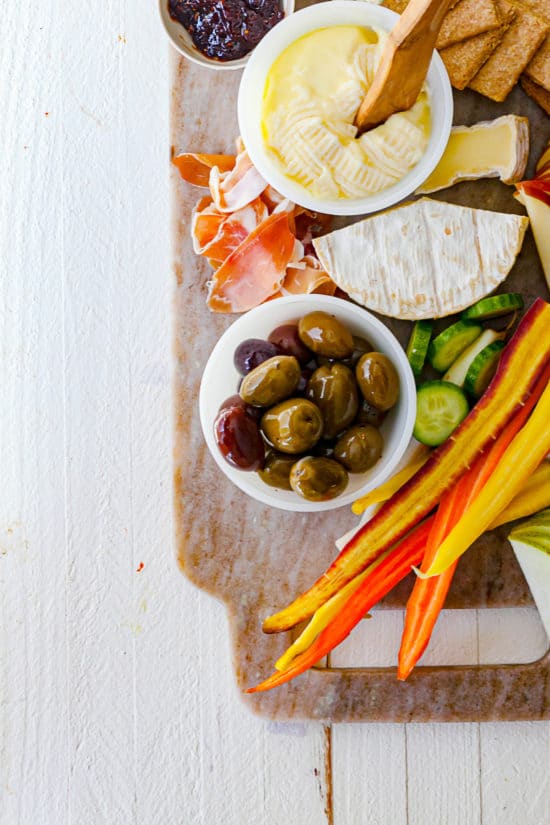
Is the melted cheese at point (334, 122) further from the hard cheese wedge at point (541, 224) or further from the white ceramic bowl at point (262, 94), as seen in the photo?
the hard cheese wedge at point (541, 224)

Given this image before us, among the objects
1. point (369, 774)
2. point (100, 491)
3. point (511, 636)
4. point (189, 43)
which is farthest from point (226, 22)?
point (369, 774)

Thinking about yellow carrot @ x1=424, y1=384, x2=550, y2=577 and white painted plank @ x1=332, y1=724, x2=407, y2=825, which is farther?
white painted plank @ x1=332, y1=724, x2=407, y2=825

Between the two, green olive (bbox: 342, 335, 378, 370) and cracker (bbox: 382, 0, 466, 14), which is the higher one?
cracker (bbox: 382, 0, 466, 14)

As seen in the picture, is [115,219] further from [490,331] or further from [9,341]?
[490,331]

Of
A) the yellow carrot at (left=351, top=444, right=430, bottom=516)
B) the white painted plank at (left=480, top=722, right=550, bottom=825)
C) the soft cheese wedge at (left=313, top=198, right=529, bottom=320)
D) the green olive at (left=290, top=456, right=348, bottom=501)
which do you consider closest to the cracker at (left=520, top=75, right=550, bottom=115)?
the soft cheese wedge at (left=313, top=198, right=529, bottom=320)

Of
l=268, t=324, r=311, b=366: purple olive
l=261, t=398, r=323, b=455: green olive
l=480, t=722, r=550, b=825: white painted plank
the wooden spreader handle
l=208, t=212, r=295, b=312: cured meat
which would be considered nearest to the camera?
the wooden spreader handle

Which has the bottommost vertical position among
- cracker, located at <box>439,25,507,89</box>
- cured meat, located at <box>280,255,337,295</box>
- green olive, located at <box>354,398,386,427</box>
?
green olive, located at <box>354,398,386,427</box>

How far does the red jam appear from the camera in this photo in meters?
1.43

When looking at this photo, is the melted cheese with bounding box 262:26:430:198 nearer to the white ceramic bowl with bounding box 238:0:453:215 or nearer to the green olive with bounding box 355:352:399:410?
the white ceramic bowl with bounding box 238:0:453:215

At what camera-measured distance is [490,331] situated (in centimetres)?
148

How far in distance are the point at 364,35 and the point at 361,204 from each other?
299mm

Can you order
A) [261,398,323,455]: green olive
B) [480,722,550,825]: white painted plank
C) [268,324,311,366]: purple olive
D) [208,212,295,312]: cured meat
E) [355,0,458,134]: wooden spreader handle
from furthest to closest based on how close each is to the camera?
[480,722,550,825]: white painted plank
[208,212,295,312]: cured meat
[268,324,311,366]: purple olive
[261,398,323,455]: green olive
[355,0,458,134]: wooden spreader handle

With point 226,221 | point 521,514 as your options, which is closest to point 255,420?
point 226,221

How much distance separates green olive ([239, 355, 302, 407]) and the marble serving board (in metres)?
0.25
